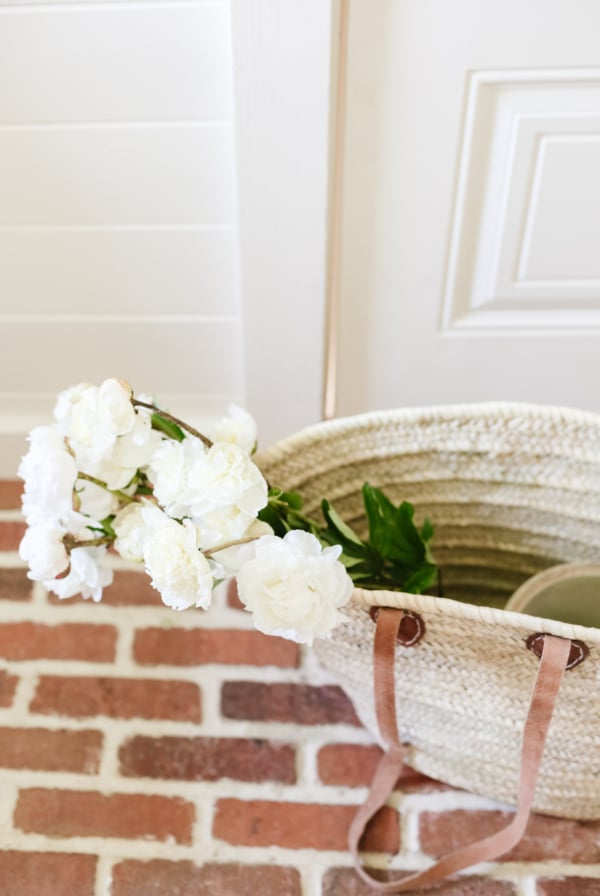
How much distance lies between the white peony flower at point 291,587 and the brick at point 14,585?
0.63 metres

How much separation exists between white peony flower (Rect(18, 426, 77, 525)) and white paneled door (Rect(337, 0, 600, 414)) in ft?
1.74

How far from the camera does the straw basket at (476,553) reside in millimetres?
713

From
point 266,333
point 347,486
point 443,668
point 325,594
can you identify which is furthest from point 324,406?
point 325,594

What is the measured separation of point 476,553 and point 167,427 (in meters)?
0.49


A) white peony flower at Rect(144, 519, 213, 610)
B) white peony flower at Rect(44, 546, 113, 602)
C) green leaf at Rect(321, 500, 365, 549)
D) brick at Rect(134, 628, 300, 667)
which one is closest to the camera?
white peony flower at Rect(144, 519, 213, 610)

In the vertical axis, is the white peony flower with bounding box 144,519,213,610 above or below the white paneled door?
below

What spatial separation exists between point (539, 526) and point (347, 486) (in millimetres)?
237

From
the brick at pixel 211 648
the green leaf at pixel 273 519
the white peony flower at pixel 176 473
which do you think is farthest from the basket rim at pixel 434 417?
the brick at pixel 211 648

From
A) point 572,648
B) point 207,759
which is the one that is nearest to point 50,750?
point 207,759

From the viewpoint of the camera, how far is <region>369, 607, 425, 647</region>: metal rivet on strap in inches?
27.4

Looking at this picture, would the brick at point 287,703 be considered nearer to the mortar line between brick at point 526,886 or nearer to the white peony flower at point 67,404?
the mortar line between brick at point 526,886

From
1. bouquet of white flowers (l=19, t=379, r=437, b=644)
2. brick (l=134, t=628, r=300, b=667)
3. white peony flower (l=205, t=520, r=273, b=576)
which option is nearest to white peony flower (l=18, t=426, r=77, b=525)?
bouquet of white flowers (l=19, t=379, r=437, b=644)

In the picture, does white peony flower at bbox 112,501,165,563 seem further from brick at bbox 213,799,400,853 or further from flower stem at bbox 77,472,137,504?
brick at bbox 213,799,400,853

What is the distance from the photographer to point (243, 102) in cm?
86
